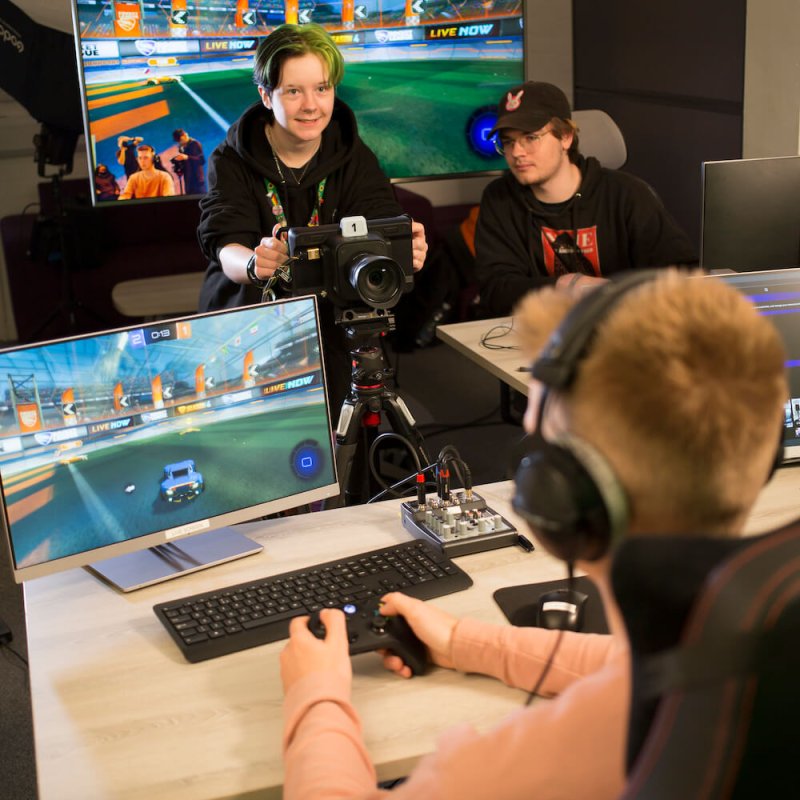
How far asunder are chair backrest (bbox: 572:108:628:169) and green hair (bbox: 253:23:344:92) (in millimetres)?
1506

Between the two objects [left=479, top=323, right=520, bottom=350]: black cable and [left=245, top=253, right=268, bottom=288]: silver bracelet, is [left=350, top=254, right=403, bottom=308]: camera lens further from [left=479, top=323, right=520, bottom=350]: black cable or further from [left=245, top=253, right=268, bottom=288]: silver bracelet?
[left=479, top=323, right=520, bottom=350]: black cable

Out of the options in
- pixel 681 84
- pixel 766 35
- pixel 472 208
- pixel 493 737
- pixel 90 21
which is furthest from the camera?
pixel 472 208

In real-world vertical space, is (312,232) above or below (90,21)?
below

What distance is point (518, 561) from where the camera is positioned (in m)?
1.57

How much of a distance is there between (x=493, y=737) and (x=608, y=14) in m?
4.89

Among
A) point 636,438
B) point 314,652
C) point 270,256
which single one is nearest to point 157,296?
point 270,256

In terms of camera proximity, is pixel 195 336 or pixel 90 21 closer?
pixel 195 336

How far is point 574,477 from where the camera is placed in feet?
2.41

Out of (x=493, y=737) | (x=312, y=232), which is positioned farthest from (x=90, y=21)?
(x=493, y=737)

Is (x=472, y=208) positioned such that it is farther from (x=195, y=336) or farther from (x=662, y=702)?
(x=662, y=702)

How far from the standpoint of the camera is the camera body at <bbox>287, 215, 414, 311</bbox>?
192 cm

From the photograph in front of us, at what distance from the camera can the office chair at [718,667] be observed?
580 millimetres

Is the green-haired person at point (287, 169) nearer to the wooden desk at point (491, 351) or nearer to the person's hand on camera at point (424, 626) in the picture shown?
the wooden desk at point (491, 351)

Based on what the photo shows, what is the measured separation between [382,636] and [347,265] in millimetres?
832
